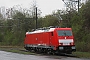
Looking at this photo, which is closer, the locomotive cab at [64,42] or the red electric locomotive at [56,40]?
the locomotive cab at [64,42]

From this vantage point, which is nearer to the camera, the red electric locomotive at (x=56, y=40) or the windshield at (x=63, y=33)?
the red electric locomotive at (x=56, y=40)

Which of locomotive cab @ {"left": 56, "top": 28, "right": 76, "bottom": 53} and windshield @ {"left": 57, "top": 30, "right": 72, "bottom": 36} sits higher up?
windshield @ {"left": 57, "top": 30, "right": 72, "bottom": 36}

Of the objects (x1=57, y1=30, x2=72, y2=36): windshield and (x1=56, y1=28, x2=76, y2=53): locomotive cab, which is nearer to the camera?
(x1=56, y1=28, x2=76, y2=53): locomotive cab

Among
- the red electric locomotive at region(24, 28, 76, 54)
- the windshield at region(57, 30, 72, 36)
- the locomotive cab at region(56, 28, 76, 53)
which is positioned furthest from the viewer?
the windshield at region(57, 30, 72, 36)

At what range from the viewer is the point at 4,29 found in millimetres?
81625

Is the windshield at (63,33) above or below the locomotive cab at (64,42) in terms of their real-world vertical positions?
above

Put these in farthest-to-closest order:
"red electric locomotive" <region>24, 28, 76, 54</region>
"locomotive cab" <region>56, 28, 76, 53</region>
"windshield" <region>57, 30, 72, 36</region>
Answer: "windshield" <region>57, 30, 72, 36</region>, "red electric locomotive" <region>24, 28, 76, 54</region>, "locomotive cab" <region>56, 28, 76, 53</region>

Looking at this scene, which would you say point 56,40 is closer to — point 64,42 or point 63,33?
point 64,42

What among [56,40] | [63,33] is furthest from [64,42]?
[63,33]

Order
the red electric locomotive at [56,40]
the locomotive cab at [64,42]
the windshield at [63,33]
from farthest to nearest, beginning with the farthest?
the windshield at [63,33], the red electric locomotive at [56,40], the locomotive cab at [64,42]

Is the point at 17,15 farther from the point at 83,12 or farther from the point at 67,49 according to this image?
the point at 67,49

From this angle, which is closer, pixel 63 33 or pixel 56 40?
pixel 56 40

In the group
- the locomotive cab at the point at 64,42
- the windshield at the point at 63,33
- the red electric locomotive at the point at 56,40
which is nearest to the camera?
the locomotive cab at the point at 64,42

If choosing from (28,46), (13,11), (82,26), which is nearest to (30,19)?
(13,11)
